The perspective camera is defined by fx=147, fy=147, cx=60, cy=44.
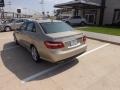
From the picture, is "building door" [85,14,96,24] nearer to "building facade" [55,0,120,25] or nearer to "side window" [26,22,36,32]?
"building facade" [55,0,120,25]

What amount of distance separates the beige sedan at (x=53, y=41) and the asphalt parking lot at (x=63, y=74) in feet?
1.56

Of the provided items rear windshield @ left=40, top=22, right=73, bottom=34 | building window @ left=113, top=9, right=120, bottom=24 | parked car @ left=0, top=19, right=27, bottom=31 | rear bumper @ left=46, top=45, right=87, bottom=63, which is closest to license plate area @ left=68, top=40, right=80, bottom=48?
rear bumper @ left=46, top=45, right=87, bottom=63

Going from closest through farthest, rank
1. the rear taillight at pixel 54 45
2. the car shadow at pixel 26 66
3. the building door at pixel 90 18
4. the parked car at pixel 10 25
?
the rear taillight at pixel 54 45
the car shadow at pixel 26 66
the parked car at pixel 10 25
the building door at pixel 90 18

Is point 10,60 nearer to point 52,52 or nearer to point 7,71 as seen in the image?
point 7,71

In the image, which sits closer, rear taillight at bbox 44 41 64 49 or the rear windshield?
rear taillight at bbox 44 41 64 49

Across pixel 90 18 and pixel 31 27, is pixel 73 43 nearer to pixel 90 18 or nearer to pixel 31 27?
pixel 31 27

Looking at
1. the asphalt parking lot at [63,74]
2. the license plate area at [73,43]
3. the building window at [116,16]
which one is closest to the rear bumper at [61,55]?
the license plate area at [73,43]

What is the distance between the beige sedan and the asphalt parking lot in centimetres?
48

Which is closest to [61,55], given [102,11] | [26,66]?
[26,66]

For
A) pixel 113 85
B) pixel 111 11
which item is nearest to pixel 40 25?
pixel 113 85

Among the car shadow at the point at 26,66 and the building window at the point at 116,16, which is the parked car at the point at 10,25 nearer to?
the car shadow at the point at 26,66

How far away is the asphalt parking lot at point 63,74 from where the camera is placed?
4148 millimetres

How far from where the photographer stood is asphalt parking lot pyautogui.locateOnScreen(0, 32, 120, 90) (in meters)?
4.15

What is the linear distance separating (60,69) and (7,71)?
1.88m
